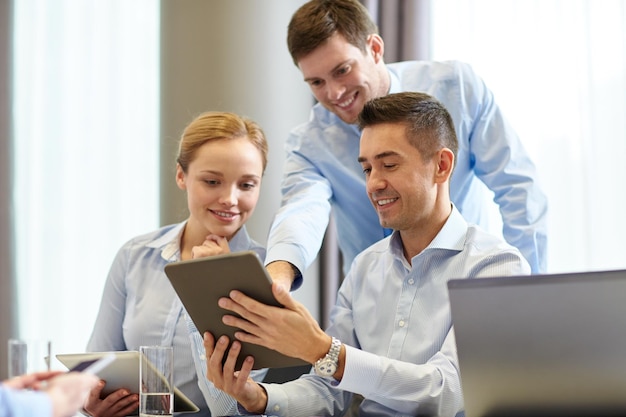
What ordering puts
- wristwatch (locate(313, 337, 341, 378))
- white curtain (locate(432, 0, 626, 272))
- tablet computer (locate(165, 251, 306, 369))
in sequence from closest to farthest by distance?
tablet computer (locate(165, 251, 306, 369)) < wristwatch (locate(313, 337, 341, 378)) < white curtain (locate(432, 0, 626, 272))

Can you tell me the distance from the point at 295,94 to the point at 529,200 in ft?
4.76

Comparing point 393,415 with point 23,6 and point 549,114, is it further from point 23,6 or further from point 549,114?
point 23,6

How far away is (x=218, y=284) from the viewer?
1.58 m

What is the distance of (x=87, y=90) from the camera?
4074 millimetres

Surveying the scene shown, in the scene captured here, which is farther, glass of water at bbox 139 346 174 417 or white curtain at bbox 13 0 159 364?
white curtain at bbox 13 0 159 364

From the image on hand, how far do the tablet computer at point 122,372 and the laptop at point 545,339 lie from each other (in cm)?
70

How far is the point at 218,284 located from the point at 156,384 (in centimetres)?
22

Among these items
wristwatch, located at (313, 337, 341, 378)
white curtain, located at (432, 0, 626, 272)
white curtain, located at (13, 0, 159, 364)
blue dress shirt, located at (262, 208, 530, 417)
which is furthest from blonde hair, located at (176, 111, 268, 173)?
white curtain, located at (13, 0, 159, 364)

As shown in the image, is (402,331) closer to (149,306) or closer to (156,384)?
(156,384)

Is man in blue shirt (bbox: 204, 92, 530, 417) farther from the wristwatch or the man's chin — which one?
the man's chin

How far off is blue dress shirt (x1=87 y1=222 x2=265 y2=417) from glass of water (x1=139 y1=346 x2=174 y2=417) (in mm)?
709

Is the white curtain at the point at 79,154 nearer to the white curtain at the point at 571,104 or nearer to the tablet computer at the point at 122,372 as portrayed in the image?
the white curtain at the point at 571,104

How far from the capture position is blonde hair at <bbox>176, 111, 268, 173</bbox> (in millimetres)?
2473

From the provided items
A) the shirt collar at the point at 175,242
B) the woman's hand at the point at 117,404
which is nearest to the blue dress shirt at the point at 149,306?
the shirt collar at the point at 175,242
